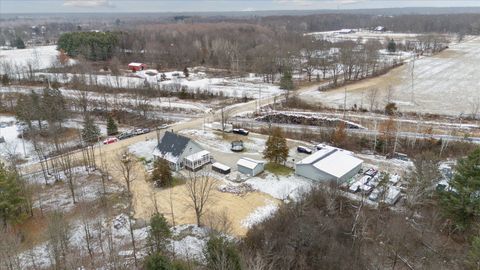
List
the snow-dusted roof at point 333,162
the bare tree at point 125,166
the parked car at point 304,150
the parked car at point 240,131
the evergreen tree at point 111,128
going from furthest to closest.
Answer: the evergreen tree at point 111,128 → the parked car at point 240,131 → the parked car at point 304,150 → the bare tree at point 125,166 → the snow-dusted roof at point 333,162

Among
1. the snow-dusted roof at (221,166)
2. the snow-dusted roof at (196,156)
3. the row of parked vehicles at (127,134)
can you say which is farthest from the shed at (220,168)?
A: the row of parked vehicles at (127,134)

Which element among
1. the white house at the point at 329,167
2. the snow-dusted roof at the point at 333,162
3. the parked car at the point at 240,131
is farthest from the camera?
the parked car at the point at 240,131

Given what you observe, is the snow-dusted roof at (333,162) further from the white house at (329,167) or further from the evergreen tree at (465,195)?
the evergreen tree at (465,195)

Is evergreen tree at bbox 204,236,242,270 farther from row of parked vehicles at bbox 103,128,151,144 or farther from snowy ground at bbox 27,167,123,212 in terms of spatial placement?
row of parked vehicles at bbox 103,128,151,144

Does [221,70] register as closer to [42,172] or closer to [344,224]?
[42,172]

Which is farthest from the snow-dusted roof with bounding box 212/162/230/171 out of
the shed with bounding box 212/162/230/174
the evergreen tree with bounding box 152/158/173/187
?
the evergreen tree with bounding box 152/158/173/187

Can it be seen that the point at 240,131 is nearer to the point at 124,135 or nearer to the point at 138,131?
the point at 138,131

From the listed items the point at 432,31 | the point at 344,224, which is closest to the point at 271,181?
the point at 344,224
